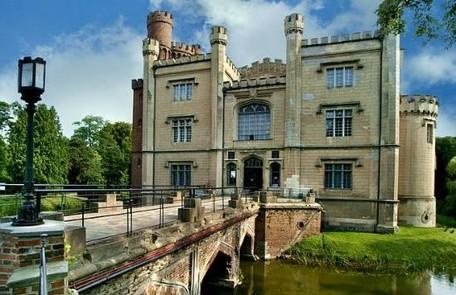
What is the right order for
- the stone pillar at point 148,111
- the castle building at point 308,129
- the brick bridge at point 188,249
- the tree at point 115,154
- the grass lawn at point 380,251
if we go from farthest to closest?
the tree at point 115,154, the stone pillar at point 148,111, the castle building at point 308,129, the grass lawn at point 380,251, the brick bridge at point 188,249

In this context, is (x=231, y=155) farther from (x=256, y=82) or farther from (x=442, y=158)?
(x=442, y=158)

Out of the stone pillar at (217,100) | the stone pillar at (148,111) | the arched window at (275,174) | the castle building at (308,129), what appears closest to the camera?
the castle building at (308,129)

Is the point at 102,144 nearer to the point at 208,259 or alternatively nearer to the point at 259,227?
the point at 259,227

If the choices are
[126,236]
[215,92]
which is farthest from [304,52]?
[126,236]

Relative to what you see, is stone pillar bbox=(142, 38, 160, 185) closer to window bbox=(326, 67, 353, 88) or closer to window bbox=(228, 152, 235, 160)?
window bbox=(228, 152, 235, 160)

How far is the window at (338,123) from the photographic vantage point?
2231 cm

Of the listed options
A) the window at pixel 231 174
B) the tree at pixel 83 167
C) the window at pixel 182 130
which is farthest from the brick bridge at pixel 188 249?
the tree at pixel 83 167

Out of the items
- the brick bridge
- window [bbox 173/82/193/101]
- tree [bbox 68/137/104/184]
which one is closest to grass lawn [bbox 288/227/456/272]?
the brick bridge

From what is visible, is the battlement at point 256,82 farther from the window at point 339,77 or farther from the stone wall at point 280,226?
the stone wall at point 280,226

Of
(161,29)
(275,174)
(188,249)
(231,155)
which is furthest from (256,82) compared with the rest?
(188,249)

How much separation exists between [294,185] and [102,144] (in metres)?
34.5

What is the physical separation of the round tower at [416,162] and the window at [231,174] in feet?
38.6

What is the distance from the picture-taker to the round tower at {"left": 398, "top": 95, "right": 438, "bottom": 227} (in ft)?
74.7

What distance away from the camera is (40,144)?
32906mm
